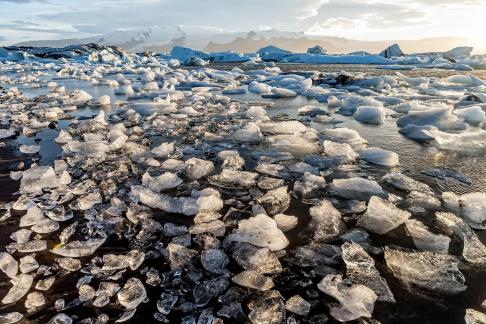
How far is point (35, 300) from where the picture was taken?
1.62 metres

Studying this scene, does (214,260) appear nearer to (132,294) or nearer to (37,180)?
(132,294)

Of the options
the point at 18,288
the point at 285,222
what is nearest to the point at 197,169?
the point at 285,222

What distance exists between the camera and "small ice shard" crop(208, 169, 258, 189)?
289cm

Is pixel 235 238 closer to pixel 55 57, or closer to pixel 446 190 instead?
pixel 446 190

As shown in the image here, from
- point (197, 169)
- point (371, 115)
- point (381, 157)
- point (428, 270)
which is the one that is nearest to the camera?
point (428, 270)

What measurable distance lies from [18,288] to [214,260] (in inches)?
38.6

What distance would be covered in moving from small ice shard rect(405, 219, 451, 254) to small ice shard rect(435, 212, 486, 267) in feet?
0.33

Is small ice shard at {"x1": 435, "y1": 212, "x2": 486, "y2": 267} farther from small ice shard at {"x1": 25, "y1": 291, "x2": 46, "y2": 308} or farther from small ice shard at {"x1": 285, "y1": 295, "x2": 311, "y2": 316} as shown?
small ice shard at {"x1": 25, "y1": 291, "x2": 46, "y2": 308}

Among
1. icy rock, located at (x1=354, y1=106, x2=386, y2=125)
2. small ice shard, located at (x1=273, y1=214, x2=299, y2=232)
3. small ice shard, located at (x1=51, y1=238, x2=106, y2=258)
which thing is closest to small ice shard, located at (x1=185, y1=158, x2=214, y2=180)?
small ice shard, located at (x1=273, y1=214, x2=299, y2=232)

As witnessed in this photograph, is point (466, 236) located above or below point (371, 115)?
below

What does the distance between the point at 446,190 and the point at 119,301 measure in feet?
8.49

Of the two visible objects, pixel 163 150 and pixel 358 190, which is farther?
pixel 163 150

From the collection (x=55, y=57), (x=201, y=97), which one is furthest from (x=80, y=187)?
(x=55, y=57)

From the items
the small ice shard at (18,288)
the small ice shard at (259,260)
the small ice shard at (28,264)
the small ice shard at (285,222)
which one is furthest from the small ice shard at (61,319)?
the small ice shard at (285,222)
